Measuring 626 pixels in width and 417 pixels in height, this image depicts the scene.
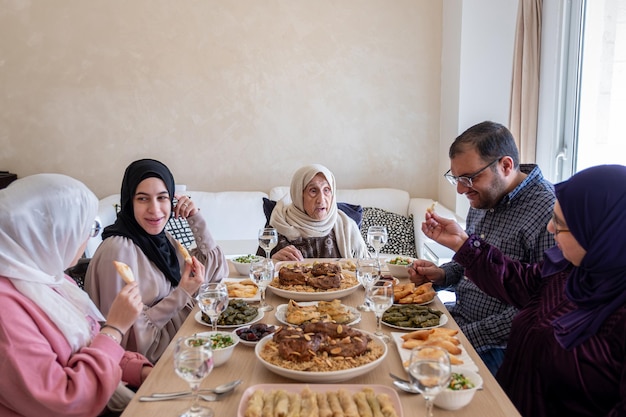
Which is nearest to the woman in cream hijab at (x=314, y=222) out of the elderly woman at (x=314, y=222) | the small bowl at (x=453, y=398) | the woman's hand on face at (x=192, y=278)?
the elderly woman at (x=314, y=222)

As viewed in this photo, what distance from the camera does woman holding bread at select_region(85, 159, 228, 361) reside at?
222 centimetres

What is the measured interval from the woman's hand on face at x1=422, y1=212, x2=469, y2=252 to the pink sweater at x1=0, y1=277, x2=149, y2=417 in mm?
1302

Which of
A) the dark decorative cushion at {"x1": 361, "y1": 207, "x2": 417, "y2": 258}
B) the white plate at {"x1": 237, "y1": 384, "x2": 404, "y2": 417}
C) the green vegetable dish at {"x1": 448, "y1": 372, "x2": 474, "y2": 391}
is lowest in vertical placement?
the dark decorative cushion at {"x1": 361, "y1": 207, "x2": 417, "y2": 258}

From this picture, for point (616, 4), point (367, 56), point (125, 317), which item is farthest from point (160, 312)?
point (367, 56)

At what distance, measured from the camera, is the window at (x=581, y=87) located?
10.9 feet

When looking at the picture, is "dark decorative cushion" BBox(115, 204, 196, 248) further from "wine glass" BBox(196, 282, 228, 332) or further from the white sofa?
"wine glass" BBox(196, 282, 228, 332)

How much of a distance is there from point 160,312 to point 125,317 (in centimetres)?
57

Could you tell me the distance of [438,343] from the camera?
64.6 inches

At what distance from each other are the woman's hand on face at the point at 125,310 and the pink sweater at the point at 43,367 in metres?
0.08

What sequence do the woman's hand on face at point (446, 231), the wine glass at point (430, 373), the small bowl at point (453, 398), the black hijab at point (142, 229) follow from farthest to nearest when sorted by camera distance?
the black hijab at point (142, 229) < the woman's hand on face at point (446, 231) < the small bowl at point (453, 398) < the wine glass at point (430, 373)

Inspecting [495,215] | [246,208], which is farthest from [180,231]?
[495,215]

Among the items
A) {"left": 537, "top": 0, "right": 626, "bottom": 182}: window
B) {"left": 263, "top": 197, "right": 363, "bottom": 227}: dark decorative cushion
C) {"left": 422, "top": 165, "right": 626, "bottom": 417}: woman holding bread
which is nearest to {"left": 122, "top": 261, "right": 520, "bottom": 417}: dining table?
{"left": 422, "top": 165, "right": 626, "bottom": 417}: woman holding bread

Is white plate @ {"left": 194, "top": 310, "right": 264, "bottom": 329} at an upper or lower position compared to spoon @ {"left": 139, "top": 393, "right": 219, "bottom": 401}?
lower

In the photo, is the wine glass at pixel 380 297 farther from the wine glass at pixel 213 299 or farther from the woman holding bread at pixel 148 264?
the woman holding bread at pixel 148 264
